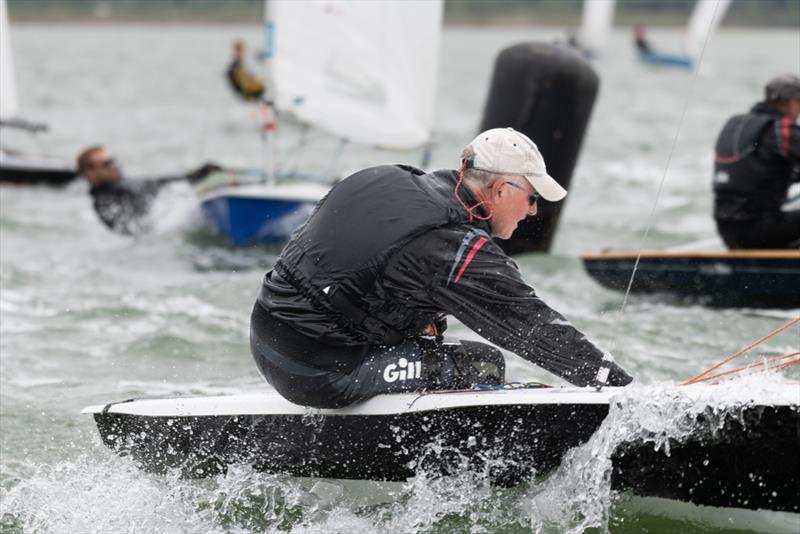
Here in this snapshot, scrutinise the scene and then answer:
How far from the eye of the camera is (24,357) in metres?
5.32

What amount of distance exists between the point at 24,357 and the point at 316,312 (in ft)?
8.72

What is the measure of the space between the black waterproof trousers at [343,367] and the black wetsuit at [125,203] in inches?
202

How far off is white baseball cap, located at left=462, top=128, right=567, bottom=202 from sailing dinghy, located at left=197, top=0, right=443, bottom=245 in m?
4.83

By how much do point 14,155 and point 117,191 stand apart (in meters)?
3.39

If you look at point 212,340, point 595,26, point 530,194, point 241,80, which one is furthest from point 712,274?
point 595,26

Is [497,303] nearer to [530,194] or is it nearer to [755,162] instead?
[530,194]

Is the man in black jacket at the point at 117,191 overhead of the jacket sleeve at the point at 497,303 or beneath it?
beneath

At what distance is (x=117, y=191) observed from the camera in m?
8.22

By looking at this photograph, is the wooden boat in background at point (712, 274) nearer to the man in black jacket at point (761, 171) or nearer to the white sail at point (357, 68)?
the man in black jacket at point (761, 171)

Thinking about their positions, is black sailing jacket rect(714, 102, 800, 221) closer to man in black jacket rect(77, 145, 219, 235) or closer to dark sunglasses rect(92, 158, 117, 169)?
man in black jacket rect(77, 145, 219, 235)

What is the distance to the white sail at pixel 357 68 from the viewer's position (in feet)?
26.8

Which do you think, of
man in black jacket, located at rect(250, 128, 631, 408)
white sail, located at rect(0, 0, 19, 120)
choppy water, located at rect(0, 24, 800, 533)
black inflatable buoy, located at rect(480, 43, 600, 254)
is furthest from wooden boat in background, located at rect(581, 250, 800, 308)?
white sail, located at rect(0, 0, 19, 120)

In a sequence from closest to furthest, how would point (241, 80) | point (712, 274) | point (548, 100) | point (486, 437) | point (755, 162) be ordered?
1. point (486, 437)
2. point (755, 162)
3. point (712, 274)
4. point (548, 100)
5. point (241, 80)

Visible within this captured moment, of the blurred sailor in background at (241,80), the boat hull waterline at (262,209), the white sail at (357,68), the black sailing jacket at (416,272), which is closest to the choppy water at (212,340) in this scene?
the boat hull waterline at (262,209)
